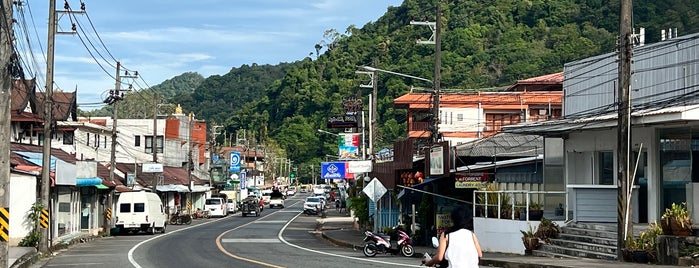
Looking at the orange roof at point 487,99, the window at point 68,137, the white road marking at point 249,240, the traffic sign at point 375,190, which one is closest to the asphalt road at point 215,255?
the white road marking at point 249,240

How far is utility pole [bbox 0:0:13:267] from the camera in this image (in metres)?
25.2

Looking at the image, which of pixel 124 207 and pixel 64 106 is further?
pixel 64 106

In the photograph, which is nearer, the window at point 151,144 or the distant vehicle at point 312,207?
the distant vehicle at point 312,207

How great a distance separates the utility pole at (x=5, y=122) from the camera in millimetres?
25156

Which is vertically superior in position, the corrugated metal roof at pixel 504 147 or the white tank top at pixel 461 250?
the corrugated metal roof at pixel 504 147

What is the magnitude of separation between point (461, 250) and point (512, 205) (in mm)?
21778

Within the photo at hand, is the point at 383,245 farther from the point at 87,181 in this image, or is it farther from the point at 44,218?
the point at 87,181

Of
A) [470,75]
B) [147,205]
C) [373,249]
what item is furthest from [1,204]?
[470,75]

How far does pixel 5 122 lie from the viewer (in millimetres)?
25719

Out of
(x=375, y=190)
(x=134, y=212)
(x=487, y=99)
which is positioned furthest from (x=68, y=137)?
(x=375, y=190)

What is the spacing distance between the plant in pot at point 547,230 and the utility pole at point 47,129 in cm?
1747

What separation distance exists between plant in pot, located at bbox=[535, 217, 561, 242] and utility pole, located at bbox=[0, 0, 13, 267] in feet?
52.3

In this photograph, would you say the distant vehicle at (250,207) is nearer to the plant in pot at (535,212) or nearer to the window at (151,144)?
the window at (151,144)

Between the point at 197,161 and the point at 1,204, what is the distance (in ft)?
297
